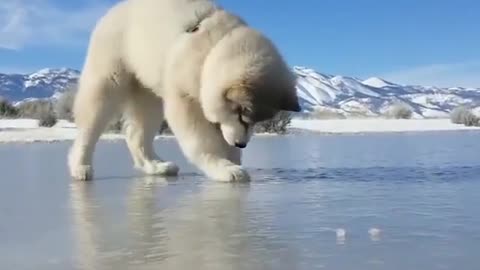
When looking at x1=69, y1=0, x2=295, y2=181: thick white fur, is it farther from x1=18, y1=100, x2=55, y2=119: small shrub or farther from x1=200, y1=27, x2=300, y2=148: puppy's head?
x1=18, y1=100, x2=55, y2=119: small shrub

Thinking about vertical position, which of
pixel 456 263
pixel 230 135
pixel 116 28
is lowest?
pixel 456 263

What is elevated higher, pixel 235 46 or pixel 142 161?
pixel 235 46

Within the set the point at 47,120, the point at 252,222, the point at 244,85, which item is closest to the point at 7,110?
the point at 47,120

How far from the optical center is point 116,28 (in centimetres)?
571

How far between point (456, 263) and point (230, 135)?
2558mm

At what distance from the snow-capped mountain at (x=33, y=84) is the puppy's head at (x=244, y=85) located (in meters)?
150

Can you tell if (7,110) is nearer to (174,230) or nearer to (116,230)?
(116,230)

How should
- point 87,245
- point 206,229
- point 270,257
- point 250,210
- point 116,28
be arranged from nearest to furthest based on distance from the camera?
point 270,257 → point 87,245 → point 206,229 → point 250,210 → point 116,28

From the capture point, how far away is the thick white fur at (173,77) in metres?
4.45

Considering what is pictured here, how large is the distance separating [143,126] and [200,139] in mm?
1529

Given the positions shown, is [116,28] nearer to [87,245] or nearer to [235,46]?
[235,46]

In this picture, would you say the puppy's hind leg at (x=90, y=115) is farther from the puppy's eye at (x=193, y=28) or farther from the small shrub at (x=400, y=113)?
the small shrub at (x=400, y=113)

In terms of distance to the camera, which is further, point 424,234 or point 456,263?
point 424,234

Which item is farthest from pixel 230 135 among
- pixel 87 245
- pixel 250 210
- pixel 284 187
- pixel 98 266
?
pixel 98 266
